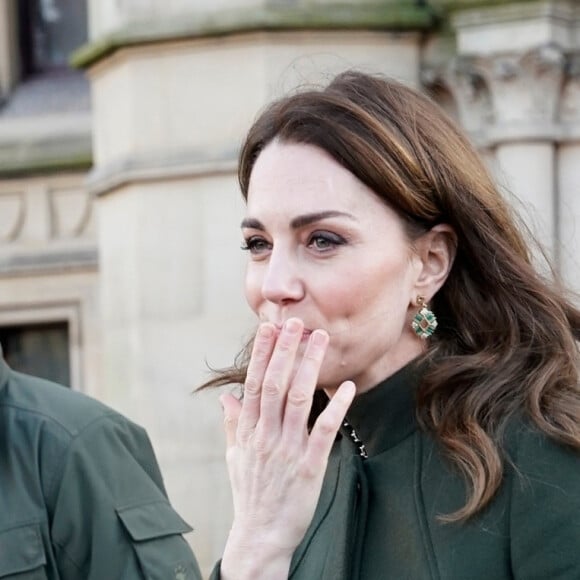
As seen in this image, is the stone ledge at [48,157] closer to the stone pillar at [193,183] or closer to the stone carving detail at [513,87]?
the stone pillar at [193,183]

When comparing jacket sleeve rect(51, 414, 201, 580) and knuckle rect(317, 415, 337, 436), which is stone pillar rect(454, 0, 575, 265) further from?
knuckle rect(317, 415, 337, 436)

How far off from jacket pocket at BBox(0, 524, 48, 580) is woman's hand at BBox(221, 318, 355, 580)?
3.85 feet

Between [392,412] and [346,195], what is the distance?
0.33 meters

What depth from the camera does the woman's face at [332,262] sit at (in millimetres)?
2889

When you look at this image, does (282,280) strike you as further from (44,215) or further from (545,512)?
(44,215)

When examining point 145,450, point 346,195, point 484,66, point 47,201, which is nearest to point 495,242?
point 346,195

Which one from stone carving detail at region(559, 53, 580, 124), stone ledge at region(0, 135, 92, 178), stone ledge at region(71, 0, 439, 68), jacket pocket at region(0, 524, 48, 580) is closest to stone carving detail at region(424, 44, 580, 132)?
stone carving detail at region(559, 53, 580, 124)

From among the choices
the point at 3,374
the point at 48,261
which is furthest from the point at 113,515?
the point at 48,261

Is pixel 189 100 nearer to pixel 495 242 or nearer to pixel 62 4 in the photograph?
pixel 62 4

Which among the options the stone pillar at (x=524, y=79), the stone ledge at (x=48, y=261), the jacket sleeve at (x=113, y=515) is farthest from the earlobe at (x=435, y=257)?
the stone ledge at (x=48, y=261)

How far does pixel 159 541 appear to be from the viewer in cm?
419

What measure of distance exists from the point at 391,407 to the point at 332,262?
0.82 ft

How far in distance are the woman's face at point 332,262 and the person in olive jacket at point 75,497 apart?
4.01 ft

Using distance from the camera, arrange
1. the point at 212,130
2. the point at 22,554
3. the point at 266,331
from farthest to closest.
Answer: the point at 212,130 < the point at 22,554 < the point at 266,331
